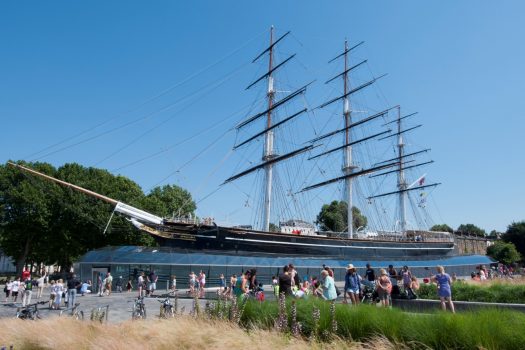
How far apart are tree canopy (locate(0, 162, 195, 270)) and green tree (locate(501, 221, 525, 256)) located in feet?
236

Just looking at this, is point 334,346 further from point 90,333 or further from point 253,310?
point 90,333

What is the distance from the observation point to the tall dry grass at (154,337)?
7.05 m

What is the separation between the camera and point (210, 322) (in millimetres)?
8930

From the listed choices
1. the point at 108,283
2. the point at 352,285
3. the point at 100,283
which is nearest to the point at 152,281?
the point at 108,283

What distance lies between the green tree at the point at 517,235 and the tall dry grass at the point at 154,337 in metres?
90.6

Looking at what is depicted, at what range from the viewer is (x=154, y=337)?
8.15m

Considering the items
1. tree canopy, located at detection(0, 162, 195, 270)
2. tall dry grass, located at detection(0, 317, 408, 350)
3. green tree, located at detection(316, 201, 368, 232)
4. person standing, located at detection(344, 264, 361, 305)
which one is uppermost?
green tree, located at detection(316, 201, 368, 232)

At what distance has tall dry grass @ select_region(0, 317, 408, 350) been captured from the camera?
7.05 m

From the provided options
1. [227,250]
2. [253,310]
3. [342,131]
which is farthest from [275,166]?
[253,310]

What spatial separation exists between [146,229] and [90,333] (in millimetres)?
27191

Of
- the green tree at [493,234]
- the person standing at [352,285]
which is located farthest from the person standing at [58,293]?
the green tree at [493,234]

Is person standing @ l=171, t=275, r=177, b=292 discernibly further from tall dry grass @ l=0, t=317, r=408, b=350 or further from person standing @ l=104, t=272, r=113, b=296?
tall dry grass @ l=0, t=317, r=408, b=350

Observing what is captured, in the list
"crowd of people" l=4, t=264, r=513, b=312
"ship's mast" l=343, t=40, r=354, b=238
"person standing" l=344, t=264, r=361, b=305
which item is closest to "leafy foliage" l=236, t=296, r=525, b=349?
"crowd of people" l=4, t=264, r=513, b=312

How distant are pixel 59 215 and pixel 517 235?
81.4 meters
